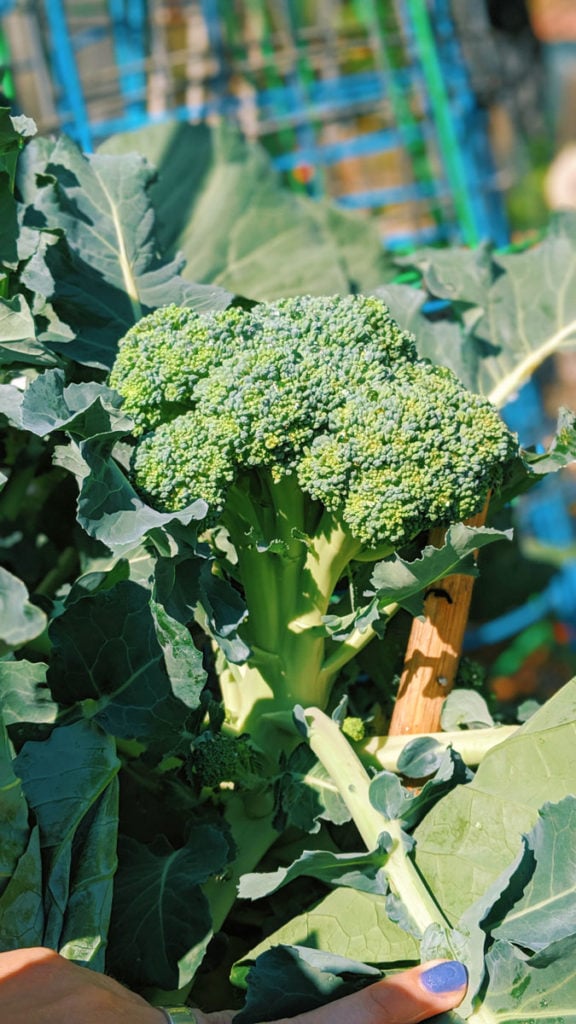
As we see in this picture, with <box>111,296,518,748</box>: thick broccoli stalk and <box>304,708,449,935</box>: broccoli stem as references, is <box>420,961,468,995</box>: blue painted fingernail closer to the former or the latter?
<box>304,708,449,935</box>: broccoli stem

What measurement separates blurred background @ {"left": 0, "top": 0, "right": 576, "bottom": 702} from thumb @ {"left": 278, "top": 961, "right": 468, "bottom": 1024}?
0.72 m

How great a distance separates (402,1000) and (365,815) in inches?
5.8

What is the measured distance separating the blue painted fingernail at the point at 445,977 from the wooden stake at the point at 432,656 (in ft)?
0.79

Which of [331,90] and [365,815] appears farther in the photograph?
[331,90]

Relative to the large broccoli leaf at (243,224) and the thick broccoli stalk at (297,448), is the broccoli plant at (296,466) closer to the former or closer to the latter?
the thick broccoli stalk at (297,448)

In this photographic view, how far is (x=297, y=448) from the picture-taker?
82 cm

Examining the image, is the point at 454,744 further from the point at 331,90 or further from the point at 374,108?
the point at 331,90

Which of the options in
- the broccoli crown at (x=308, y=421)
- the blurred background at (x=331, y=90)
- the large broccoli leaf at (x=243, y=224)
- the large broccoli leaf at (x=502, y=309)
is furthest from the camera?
the blurred background at (x=331, y=90)

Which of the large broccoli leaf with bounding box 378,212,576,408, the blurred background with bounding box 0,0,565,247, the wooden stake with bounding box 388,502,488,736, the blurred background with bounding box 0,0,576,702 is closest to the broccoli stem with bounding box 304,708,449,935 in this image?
the wooden stake with bounding box 388,502,488,736

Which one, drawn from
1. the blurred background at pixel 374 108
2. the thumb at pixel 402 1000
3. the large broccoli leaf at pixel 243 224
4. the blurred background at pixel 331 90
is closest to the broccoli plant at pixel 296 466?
the thumb at pixel 402 1000

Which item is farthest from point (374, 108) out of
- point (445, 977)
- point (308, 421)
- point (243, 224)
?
point (445, 977)

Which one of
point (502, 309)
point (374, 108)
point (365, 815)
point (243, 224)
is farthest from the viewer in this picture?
point (374, 108)

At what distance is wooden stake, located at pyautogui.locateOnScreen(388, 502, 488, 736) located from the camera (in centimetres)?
90

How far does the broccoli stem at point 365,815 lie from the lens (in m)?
0.76
